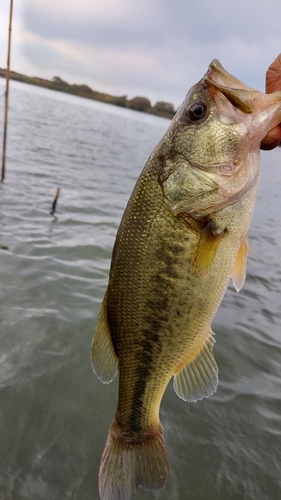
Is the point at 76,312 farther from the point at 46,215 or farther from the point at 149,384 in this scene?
the point at 46,215

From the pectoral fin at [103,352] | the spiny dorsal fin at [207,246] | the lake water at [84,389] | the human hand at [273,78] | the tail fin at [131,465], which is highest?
the human hand at [273,78]

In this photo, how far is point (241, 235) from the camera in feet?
6.50

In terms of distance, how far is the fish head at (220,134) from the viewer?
1.86 metres

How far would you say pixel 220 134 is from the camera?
190 centimetres

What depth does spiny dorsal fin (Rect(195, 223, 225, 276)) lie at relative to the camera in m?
1.87

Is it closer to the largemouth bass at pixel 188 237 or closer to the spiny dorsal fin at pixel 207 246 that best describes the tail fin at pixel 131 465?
the largemouth bass at pixel 188 237

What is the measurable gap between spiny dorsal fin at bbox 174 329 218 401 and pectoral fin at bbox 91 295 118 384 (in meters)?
0.42

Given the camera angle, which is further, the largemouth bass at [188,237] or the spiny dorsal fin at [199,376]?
the spiny dorsal fin at [199,376]

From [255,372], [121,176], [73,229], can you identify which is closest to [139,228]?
[255,372]

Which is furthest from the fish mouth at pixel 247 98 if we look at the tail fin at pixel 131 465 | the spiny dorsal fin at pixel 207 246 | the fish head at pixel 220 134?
the tail fin at pixel 131 465

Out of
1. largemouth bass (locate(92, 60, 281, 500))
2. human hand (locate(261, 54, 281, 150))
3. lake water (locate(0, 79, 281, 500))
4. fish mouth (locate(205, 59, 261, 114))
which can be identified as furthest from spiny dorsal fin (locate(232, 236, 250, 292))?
lake water (locate(0, 79, 281, 500))

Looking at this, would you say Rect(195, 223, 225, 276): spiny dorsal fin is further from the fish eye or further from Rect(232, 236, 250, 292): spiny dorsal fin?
the fish eye

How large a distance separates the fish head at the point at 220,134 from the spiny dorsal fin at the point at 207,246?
0.20 m

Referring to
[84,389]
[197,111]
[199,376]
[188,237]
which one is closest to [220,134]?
[197,111]
